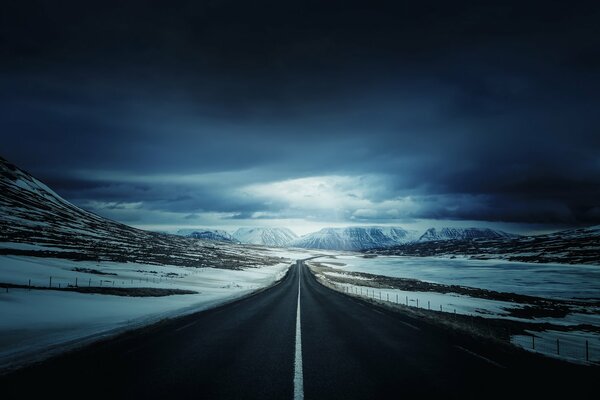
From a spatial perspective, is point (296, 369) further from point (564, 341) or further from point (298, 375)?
point (564, 341)

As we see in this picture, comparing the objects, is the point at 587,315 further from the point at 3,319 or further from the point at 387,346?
the point at 3,319

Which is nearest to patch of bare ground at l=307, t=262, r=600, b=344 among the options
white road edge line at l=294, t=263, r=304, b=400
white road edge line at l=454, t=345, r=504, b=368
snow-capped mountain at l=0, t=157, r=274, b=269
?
white road edge line at l=454, t=345, r=504, b=368

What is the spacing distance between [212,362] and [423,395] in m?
5.29

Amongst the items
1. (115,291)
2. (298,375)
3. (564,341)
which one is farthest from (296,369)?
(115,291)

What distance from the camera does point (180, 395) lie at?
20.7ft

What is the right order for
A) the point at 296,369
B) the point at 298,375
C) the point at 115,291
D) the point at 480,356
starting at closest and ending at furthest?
the point at 298,375 → the point at 296,369 → the point at 480,356 → the point at 115,291

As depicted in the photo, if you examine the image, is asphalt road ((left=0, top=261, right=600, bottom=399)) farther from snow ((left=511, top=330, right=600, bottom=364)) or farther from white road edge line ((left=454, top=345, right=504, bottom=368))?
snow ((left=511, top=330, right=600, bottom=364))

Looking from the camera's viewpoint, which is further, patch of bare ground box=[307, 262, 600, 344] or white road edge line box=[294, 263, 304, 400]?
patch of bare ground box=[307, 262, 600, 344]

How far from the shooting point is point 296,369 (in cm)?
805

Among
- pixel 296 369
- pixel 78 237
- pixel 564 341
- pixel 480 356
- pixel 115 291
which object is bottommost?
pixel 564 341

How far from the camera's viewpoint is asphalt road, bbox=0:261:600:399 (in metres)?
6.61

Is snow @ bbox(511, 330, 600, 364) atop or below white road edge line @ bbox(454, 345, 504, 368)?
below

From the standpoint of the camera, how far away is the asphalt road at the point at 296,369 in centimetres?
661

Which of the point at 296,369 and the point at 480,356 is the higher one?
the point at 296,369
